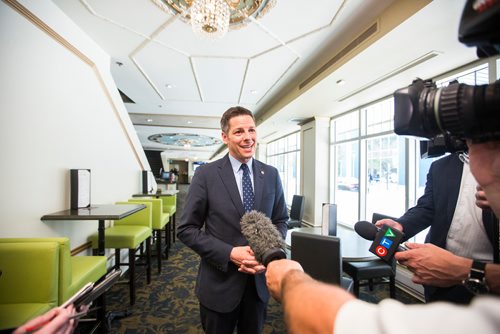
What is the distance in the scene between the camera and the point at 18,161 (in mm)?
1793

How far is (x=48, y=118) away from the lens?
82.7 inches

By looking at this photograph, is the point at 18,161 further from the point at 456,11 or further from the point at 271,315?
the point at 456,11

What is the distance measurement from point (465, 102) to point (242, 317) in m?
1.35

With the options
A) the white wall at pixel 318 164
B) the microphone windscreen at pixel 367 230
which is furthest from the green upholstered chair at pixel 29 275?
the white wall at pixel 318 164

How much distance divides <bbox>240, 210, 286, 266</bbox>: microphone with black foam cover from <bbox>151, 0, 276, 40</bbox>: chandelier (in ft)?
5.43

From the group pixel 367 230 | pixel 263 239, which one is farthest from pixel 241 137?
pixel 367 230

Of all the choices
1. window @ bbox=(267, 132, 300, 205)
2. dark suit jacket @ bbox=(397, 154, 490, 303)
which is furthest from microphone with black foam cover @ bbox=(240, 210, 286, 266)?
window @ bbox=(267, 132, 300, 205)

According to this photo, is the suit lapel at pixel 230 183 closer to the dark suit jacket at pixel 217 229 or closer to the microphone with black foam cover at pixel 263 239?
the dark suit jacket at pixel 217 229

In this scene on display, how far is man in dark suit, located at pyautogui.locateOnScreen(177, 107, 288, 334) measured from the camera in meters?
1.16

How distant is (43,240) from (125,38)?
2.43 m

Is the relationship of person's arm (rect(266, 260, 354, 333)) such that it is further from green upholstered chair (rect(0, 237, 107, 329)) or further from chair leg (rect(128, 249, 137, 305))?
chair leg (rect(128, 249, 137, 305))

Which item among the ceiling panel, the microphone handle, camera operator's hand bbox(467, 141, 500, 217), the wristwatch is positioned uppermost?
the ceiling panel

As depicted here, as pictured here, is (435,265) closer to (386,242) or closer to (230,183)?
(386,242)

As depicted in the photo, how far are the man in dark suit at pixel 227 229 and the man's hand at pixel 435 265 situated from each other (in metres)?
0.69
